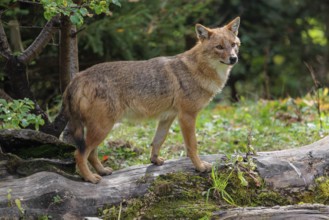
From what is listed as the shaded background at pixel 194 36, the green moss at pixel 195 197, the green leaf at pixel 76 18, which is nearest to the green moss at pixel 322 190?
the green moss at pixel 195 197

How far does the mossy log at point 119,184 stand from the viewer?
5.70 metres

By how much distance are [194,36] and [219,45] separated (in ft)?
23.0

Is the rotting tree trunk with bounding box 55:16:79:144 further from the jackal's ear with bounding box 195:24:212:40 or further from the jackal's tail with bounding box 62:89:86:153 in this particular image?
the jackal's ear with bounding box 195:24:212:40

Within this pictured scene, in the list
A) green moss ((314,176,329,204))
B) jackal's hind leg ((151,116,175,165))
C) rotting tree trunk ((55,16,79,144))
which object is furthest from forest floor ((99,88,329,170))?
green moss ((314,176,329,204))

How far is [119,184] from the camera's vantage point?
619cm

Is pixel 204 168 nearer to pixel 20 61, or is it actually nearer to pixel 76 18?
pixel 76 18

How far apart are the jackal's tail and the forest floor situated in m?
1.27

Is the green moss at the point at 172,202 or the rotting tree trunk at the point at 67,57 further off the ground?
the rotting tree trunk at the point at 67,57

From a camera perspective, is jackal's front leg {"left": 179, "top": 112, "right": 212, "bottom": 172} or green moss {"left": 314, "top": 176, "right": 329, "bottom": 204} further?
jackal's front leg {"left": 179, "top": 112, "right": 212, "bottom": 172}

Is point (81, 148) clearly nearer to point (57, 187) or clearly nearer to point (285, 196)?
point (57, 187)

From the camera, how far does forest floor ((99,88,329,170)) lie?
8.74 m

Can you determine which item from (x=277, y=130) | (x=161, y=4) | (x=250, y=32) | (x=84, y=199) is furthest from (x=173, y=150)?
(x=250, y=32)

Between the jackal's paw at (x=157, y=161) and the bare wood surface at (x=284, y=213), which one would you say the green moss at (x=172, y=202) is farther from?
the jackal's paw at (x=157, y=161)

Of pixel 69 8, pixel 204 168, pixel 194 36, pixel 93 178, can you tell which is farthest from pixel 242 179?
pixel 194 36
